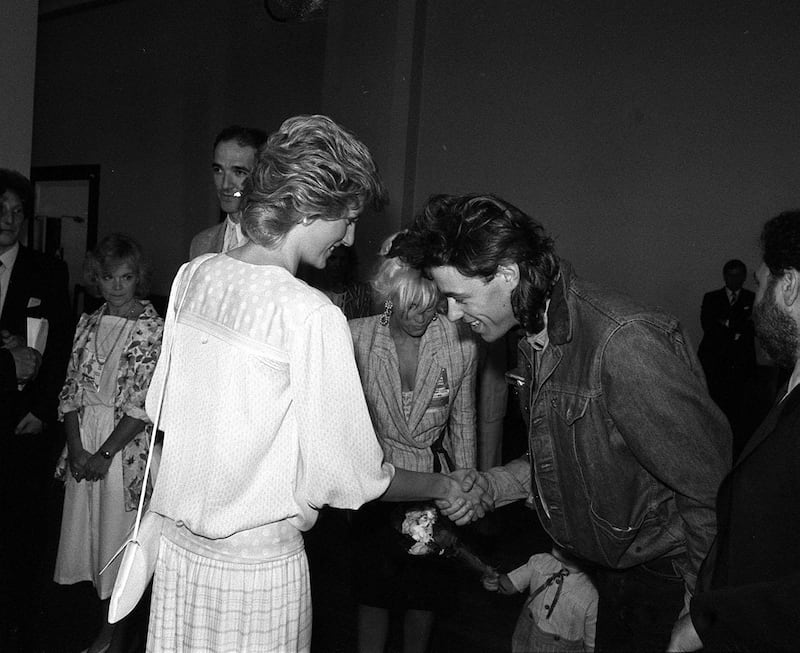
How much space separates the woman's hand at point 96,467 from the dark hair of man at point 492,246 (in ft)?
5.97

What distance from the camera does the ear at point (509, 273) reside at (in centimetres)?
173

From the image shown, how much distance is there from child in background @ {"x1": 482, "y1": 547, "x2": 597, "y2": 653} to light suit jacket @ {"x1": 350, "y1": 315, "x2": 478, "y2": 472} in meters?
0.61

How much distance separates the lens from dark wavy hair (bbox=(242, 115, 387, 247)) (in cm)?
153

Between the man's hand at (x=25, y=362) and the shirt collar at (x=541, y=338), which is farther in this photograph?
the man's hand at (x=25, y=362)

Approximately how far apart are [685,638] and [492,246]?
819mm

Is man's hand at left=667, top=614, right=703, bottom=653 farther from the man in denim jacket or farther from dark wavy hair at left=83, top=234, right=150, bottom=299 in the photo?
dark wavy hair at left=83, top=234, right=150, bottom=299

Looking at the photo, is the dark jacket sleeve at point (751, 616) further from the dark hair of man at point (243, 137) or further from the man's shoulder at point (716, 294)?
the man's shoulder at point (716, 294)

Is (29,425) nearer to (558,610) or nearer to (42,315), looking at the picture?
(42,315)

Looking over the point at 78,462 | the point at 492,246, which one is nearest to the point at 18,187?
the point at 78,462

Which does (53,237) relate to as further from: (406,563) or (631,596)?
(631,596)

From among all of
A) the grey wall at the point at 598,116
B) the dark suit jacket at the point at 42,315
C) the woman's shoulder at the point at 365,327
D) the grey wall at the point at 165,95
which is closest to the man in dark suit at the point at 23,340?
the dark suit jacket at the point at 42,315

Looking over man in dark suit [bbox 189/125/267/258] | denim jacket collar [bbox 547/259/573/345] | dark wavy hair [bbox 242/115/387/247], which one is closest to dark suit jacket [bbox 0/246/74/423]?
man in dark suit [bbox 189/125/267/258]

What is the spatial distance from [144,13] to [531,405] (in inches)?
431

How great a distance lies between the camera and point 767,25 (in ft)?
22.5
